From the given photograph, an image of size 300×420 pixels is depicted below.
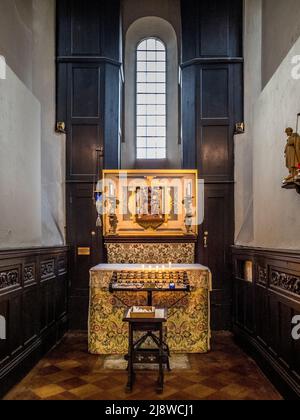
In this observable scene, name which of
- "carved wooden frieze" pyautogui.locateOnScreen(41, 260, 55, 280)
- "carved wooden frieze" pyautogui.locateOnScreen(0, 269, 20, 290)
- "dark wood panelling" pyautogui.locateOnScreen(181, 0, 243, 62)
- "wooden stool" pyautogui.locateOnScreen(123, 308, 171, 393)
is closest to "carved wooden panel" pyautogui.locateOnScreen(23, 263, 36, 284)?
"carved wooden frieze" pyautogui.locateOnScreen(0, 269, 20, 290)

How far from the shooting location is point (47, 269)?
5266 millimetres

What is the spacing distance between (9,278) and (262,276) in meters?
2.67

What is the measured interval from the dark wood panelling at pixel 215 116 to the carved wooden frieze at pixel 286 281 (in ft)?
7.34

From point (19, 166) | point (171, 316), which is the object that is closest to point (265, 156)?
point (171, 316)

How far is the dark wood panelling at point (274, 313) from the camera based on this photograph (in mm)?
3469

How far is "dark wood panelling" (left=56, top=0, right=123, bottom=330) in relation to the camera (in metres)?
6.41

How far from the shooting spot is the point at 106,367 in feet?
15.0

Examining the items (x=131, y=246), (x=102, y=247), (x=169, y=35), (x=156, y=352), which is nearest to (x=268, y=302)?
(x=156, y=352)

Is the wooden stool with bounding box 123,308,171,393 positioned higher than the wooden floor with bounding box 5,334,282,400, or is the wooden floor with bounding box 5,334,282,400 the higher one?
the wooden stool with bounding box 123,308,171,393

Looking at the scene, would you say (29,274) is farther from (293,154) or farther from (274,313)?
(293,154)

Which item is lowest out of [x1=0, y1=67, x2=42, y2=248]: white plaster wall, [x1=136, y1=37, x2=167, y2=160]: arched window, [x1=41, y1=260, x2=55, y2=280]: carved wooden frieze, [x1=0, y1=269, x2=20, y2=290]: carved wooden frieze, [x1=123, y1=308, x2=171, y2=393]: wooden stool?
[x1=123, y1=308, x2=171, y2=393]: wooden stool

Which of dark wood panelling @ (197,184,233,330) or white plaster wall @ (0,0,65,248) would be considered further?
dark wood panelling @ (197,184,233,330)

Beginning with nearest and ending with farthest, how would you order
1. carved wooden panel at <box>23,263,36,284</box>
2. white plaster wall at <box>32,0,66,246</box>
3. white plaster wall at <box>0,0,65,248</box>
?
white plaster wall at <box>0,0,65,248</box> → carved wooden panel at <box>23,263,36,284</box> → white plaster wall at <box>32,0,66,246</box>

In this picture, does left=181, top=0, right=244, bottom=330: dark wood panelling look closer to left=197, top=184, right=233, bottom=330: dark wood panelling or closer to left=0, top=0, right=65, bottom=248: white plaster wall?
left=197, top=184, right=233, bottom=330: dark wood panelling
